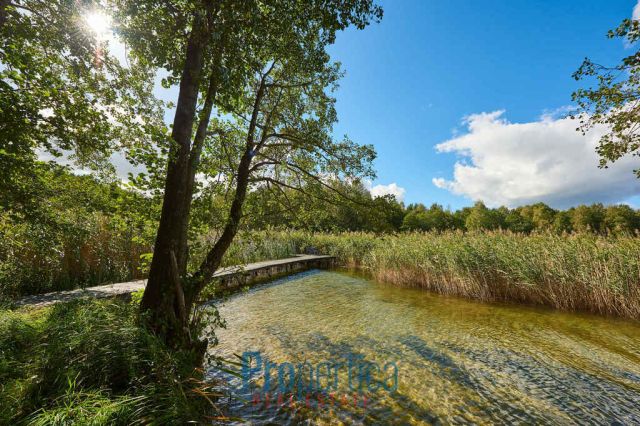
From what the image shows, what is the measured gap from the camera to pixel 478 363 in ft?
14.8

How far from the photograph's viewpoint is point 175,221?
11.2 ft

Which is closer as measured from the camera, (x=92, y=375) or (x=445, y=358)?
(x=92, y=375)

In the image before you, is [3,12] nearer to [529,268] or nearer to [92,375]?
[92,375]

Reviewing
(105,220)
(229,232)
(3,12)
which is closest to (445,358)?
(229,232)

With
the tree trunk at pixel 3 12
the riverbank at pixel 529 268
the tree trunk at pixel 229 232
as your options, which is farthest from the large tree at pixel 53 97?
the riverbank at pixel 529 268

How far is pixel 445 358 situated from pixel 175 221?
5014mm

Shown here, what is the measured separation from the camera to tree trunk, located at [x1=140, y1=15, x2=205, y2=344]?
3273mm

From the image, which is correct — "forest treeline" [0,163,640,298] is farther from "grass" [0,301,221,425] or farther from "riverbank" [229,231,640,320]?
"grass" [0,301,221,425]

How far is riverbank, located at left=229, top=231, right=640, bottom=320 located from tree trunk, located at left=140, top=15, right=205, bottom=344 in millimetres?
1599

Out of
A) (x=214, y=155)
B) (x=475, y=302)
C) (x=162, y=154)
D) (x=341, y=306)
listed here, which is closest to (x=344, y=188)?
(x=214, y=155)

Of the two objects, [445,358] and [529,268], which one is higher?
[529,268]

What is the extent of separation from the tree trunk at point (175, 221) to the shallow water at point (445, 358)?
1.39 m

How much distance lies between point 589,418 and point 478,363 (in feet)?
4.73

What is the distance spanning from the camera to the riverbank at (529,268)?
6855 millimetres
